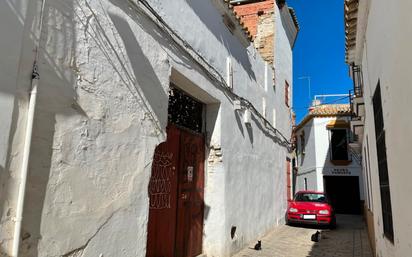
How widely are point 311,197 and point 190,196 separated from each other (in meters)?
8.37

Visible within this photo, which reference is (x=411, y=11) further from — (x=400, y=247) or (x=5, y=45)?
(x=5, y=45)

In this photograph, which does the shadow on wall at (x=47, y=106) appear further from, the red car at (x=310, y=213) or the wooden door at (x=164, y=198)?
the red car at (x=310, y=213)

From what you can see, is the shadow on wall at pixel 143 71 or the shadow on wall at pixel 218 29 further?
the shadow on wall at pixel 218 29

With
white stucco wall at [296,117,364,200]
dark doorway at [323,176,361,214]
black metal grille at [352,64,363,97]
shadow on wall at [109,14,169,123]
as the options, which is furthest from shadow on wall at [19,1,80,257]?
dark doorway at [323,176,361,214]

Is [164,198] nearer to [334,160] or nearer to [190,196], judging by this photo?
[190,196]

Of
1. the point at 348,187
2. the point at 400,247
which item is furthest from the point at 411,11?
the point at 348,187

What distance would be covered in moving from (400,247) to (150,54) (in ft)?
10.6

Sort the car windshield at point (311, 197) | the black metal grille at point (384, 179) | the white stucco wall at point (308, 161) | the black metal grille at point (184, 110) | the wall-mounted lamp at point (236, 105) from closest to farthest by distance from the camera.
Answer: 1. the black metal grille at point (384, 179)
2. the black metal grille at point (184, 110)
3. the wall-mounted lamp at point (236, 105)
4. the car windshield at point (311, 197)
5. the white stucco wall at point (308, 161)

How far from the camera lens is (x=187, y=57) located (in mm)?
5066

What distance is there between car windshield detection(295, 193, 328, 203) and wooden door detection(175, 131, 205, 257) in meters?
7.53

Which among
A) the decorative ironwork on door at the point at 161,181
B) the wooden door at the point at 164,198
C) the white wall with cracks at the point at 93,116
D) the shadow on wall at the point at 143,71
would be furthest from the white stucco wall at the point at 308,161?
the shadow on wall at the point at 143,71

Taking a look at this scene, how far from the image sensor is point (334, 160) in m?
20.8

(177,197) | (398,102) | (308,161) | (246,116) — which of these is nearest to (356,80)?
(246,116)

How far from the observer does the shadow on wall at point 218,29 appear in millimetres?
5719
